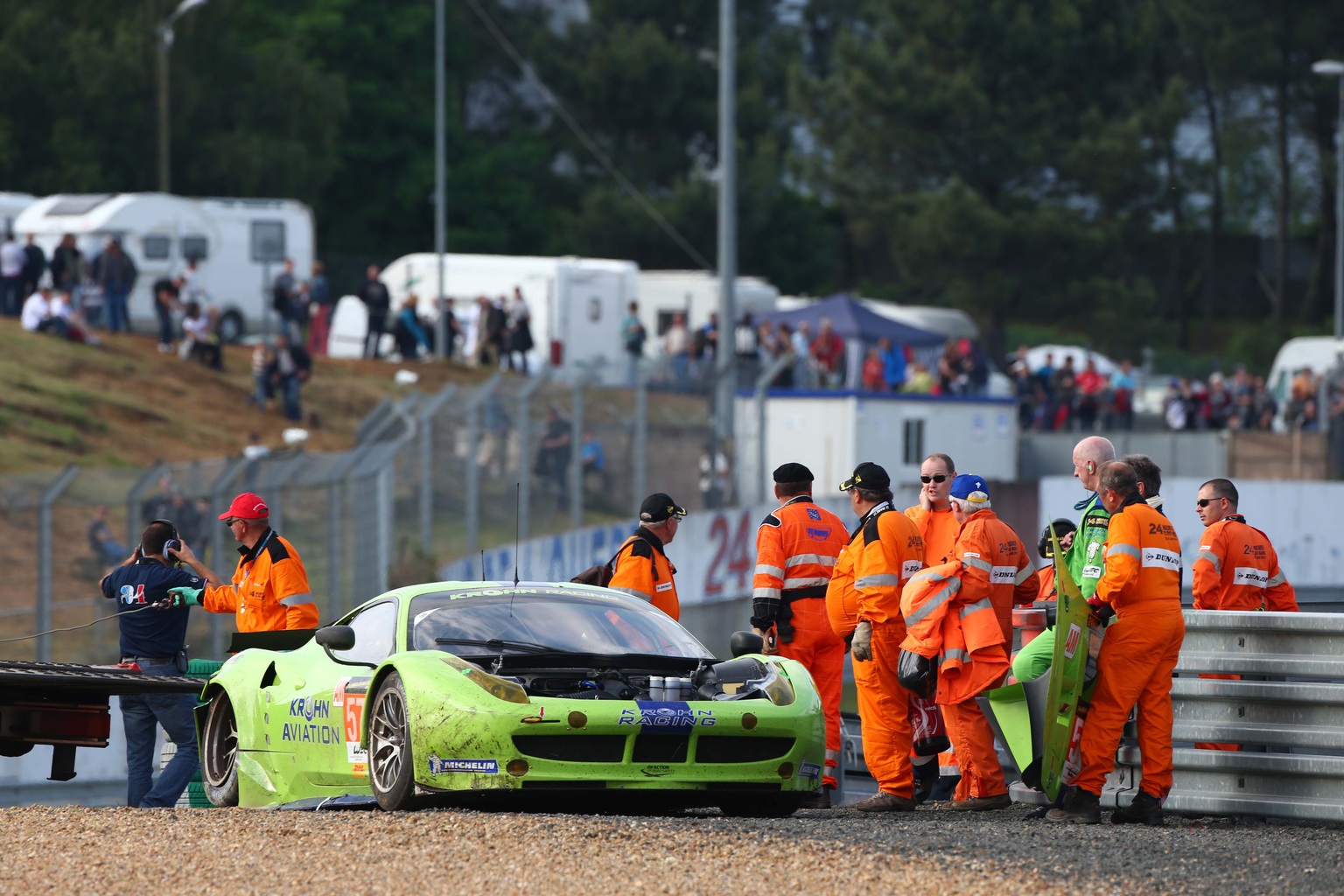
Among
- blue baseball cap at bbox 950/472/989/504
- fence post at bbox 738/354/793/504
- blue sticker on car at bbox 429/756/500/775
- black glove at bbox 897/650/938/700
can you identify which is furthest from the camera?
fence post at bbox 738/354/793/504

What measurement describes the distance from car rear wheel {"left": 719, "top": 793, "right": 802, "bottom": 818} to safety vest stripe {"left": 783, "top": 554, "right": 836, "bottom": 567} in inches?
67.4

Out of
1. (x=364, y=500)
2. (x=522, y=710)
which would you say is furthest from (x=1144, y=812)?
(x=364, y=500)

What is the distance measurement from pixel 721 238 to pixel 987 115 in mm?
40400

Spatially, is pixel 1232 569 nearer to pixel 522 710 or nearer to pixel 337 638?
pixel 522 710

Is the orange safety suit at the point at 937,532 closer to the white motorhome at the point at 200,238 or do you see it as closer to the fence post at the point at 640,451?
the fence post at the point at 640,451

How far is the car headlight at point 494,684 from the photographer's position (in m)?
8.70

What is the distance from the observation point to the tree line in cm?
5844

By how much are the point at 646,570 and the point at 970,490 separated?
1826 millimetres

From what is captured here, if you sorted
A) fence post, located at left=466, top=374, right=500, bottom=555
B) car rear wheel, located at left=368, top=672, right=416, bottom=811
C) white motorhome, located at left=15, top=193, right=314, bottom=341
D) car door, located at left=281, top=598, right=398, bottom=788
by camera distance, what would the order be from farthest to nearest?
white motorhome, located at left=15, top=193, right=314, bottom=341 < fence post, located at left=466, top=374, right=500, bottom=555 < car door, located at left=281, top=598, right=398, bottom=788 < car rear wheel, located at left=368, top=672, right=416, bottom=811

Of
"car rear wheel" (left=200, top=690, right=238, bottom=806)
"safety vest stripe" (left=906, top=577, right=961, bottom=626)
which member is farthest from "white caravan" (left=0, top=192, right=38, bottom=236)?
"safety vest stripe" (left=906, top=577, right=961, bottom=626)

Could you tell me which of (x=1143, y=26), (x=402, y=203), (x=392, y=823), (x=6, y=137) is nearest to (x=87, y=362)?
(x=6, y=137)

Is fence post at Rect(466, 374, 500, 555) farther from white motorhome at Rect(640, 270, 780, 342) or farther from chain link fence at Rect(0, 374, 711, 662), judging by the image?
white motorhome at Rect(640, 270, 780, 342)

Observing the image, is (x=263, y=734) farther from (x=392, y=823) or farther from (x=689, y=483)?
(x=689, y=483)

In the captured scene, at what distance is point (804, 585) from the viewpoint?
1084cm
